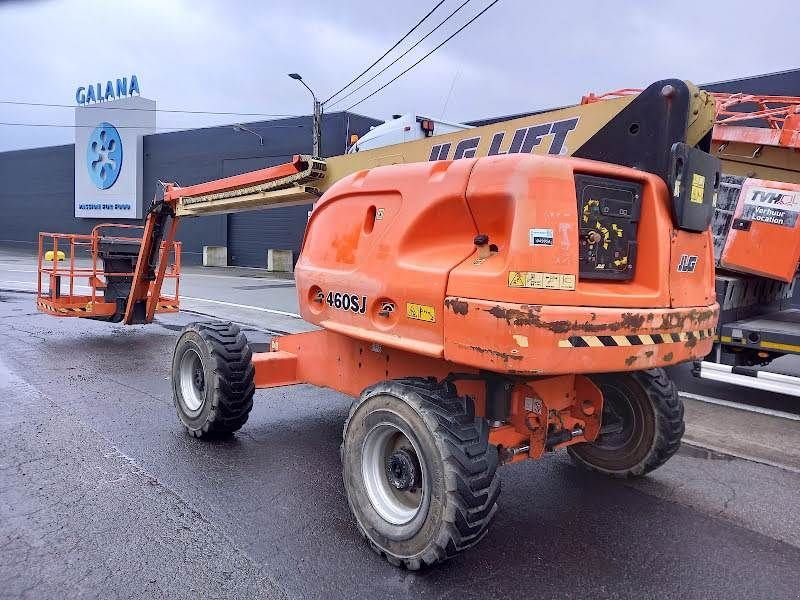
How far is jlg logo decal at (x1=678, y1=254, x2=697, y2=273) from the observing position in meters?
3.30

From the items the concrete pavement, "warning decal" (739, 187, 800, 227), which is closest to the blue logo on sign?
the concrete pavement

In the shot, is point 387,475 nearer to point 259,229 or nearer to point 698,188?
point 698,188

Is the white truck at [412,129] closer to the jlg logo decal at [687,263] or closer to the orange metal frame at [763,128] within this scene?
the orange metal frame at [763,128]

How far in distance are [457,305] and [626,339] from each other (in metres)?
0.83

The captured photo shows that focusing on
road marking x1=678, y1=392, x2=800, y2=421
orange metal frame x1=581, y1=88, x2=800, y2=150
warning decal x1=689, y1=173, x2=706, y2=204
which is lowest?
road marking x1=678, y1=392, x2=800, y2=421

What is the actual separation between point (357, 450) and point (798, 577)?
243 centimetres

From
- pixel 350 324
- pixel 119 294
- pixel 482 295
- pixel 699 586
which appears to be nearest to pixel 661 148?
pixel 482 295

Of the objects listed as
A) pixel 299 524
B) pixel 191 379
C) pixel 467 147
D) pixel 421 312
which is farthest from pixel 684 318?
pixel 191 379

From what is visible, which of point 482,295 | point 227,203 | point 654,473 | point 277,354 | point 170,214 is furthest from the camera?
point 170,214

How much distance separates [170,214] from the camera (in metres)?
7.74

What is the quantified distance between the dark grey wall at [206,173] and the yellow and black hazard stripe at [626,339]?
82.2 feet

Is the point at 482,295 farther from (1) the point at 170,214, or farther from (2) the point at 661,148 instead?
(1) the point at 170,214

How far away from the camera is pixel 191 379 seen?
5.21 metres

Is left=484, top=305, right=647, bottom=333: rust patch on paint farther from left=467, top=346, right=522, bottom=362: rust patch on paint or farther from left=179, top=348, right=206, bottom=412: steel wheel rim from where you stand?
left=179, top=348, right=206, bottom=412: steel wheel rim
